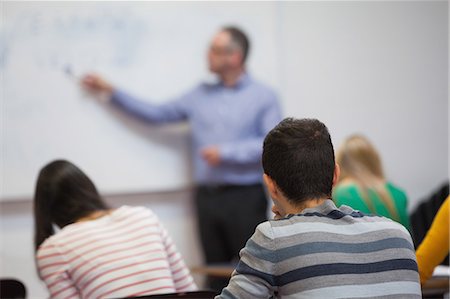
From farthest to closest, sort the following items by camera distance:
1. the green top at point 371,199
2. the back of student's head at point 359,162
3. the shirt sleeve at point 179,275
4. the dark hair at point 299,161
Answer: the back of student's head at point 359,162
the green top at point 371,199
the shirt sleeve at point 179,275
the dark hair at point 299,161

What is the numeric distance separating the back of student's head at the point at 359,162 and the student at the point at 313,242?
233cm

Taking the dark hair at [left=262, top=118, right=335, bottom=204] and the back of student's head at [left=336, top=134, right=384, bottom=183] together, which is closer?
the dark hair at [left=262, top=118, right=335, bottom=204]

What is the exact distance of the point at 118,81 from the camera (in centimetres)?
462

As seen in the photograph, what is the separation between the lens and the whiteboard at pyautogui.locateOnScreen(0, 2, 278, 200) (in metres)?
4.41

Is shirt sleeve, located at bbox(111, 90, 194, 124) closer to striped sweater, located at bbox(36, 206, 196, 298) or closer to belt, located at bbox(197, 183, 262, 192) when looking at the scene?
belt, located at bbox(197, 183, 262, 192)

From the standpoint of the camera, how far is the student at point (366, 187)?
376 cm

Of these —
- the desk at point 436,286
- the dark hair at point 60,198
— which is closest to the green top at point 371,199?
the desk at point 436,286

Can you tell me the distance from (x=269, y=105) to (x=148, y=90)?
0.79 m

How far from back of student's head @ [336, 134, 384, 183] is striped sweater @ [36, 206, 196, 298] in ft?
5.66

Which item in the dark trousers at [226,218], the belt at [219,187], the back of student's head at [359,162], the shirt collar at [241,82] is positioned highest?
the shirt collar at [241,82]

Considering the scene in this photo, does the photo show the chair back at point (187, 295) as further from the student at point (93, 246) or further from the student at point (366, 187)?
the student at point (366, 187)

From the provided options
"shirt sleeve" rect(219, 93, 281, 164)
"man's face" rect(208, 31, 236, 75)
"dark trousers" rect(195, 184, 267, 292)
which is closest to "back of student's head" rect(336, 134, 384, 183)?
"shirt sleeve" rect(219, 93, 281, 164)

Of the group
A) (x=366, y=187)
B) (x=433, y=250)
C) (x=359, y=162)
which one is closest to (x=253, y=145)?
(x=359, y=162)

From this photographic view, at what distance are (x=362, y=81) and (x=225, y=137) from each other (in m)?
1.21
